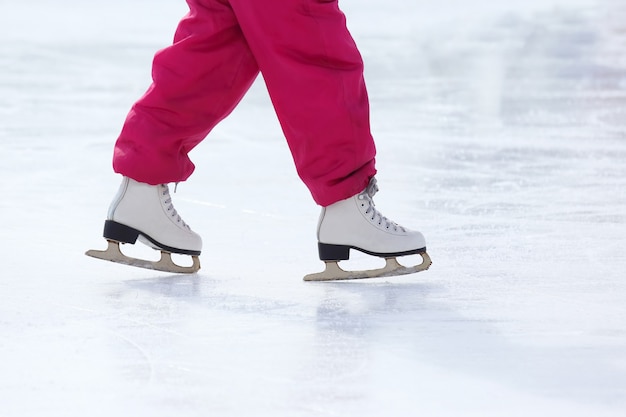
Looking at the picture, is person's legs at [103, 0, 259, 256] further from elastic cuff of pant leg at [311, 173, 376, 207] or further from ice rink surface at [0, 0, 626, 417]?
elastic cuff of pant leg at [311, 173, 376, 207]

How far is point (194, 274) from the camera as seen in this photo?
200cm

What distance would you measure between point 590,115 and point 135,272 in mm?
1949

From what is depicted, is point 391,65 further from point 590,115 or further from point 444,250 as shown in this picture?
point 444,250

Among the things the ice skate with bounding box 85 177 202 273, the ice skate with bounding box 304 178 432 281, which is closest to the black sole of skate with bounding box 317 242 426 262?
the ice skate with bounding box 304 178 432 281

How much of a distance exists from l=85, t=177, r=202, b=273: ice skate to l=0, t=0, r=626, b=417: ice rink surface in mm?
27

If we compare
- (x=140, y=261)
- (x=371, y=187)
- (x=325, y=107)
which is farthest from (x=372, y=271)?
(x=140, y=261)

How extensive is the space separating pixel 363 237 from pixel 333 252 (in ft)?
0.17

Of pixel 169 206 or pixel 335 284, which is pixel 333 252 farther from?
pixel 169 206

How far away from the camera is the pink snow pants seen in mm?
1948

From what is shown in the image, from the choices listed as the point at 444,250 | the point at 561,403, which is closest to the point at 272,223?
the point at 444,250

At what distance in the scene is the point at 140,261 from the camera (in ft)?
6.65

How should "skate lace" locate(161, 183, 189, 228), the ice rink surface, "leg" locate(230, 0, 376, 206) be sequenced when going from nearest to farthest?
1. the ice rink surface
2. "leg" locate(230, 0, 376, 206)
3. "skate lace" locate(161, 183, 189, 228)

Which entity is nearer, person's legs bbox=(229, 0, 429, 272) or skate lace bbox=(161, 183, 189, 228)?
person's legs bbox=(229, 0, 429, 272)

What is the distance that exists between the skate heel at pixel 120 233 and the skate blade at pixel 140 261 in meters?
0.01
